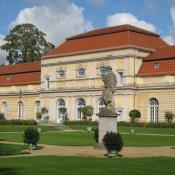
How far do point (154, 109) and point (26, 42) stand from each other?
3706 centimetres

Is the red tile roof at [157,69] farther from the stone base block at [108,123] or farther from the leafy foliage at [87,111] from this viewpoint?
the stone base block at [108,123]

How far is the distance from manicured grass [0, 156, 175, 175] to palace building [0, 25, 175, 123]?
38.1 metres

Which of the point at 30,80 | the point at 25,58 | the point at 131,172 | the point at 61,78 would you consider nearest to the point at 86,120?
the point at 61,78

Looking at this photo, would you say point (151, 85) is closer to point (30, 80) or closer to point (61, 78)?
point (61, 78)

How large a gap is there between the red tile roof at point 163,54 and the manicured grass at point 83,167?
3867 cm

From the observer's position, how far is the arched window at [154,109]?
57312 mm

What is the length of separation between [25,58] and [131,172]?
7544 centimetres

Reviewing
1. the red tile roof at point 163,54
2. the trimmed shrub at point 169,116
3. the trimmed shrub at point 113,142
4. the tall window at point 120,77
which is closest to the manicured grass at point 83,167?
the trimmed shrub at point 113,142

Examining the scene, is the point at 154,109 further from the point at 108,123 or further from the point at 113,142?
the point at 113,142

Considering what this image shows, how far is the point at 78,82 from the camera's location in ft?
213

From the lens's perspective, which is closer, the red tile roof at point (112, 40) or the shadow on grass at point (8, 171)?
the shadow on grass at point (8, 171)

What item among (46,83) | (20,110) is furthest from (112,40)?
(20,110)

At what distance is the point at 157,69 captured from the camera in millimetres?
57219

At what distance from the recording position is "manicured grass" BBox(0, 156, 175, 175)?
1481cm
